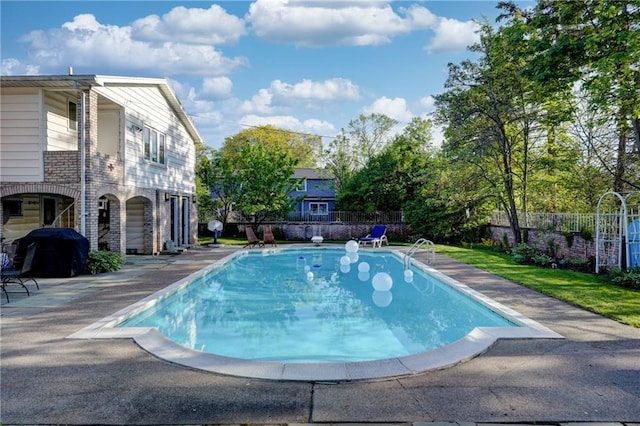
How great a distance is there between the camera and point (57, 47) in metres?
15.0

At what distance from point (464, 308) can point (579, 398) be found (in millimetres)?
4731

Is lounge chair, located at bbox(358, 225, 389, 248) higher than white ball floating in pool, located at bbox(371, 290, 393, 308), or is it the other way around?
lounge chair, located at bbox(358, 225, 389, 248)

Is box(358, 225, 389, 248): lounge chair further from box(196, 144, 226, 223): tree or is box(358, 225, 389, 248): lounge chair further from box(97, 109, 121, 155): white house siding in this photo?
box(97, 109, 121, 155): white house siding

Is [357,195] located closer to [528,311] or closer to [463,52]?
[463,52]

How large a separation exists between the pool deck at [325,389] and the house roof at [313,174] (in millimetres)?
29759

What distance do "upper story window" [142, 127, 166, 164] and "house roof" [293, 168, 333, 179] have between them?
17.9 m

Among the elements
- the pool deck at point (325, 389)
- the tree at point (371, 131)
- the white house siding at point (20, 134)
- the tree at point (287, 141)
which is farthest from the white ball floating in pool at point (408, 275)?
the tree at point (287, 141)

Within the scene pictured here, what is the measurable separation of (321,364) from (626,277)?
829cm

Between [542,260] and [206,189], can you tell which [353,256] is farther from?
[206,189]

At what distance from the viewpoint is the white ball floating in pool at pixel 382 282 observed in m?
10.9

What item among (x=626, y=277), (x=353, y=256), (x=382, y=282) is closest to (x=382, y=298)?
(x=382, y=282)

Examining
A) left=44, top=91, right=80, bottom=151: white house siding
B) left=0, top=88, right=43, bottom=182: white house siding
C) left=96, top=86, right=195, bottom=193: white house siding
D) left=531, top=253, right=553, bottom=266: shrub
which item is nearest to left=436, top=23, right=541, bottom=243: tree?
left=531, top=253, right=553, bottom=266: shrub

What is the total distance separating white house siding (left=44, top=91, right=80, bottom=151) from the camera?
11.8m

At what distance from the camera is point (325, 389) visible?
13.3 feet
